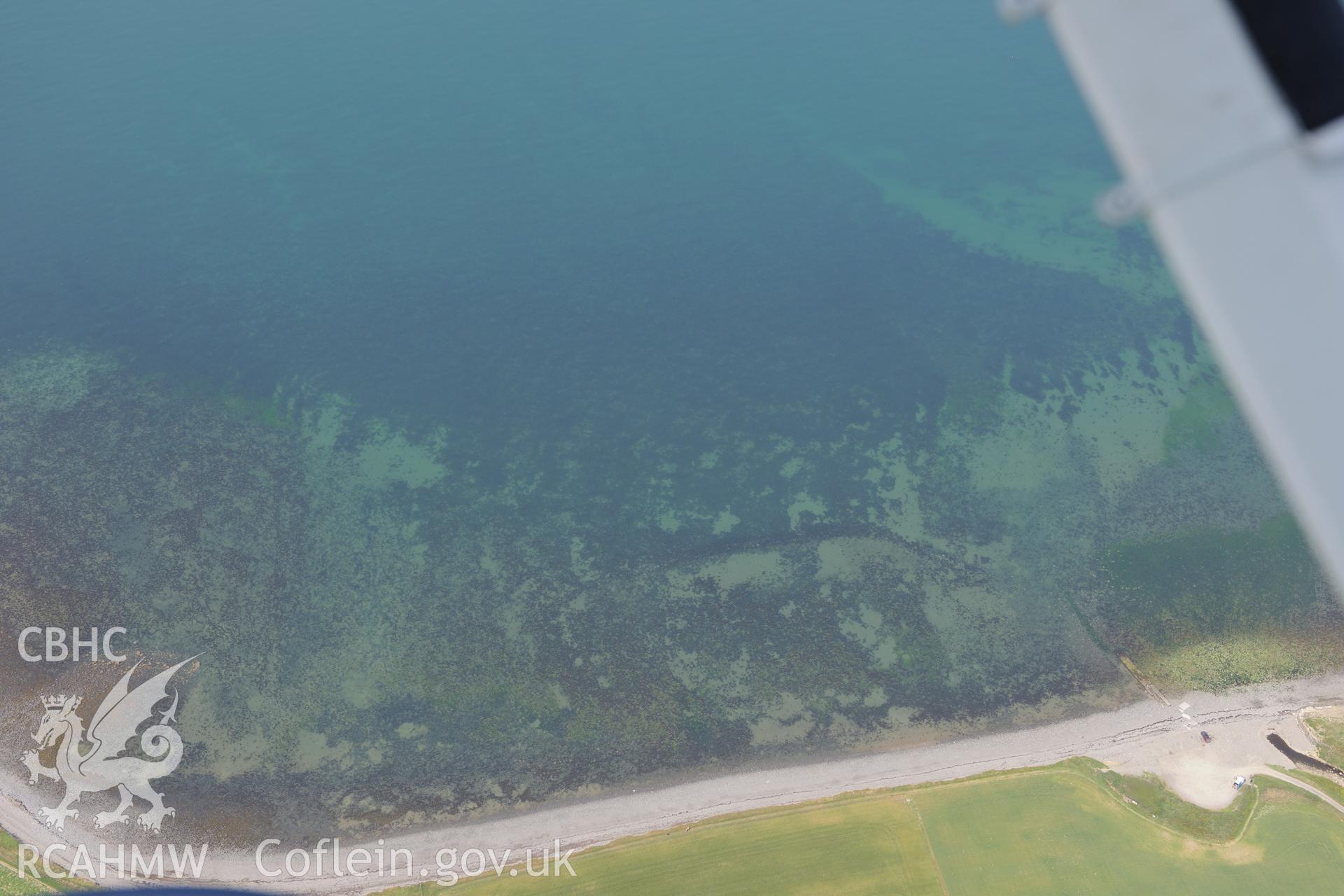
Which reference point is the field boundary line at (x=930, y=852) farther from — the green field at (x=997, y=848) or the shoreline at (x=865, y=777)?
the shoreline at (x=865, y=777)

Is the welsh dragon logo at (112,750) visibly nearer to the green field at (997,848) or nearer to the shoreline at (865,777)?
the shoreline at (865,777)

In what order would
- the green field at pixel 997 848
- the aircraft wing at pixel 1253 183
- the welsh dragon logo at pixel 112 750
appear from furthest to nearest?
the welsh dragon logo at pixel 112 750
the green field at pixel 997 848
the aircraft wing at pixel 1253 183

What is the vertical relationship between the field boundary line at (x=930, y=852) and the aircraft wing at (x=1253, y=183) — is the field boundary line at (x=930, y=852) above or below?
below

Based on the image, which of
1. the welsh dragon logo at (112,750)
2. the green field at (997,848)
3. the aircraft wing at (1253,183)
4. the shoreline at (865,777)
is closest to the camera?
the aircraft wing at (1253,183)

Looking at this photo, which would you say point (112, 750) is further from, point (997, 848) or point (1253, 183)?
point (1253, 183)

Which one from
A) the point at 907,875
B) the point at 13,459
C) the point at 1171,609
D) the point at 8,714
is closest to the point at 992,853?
the point at 907,875

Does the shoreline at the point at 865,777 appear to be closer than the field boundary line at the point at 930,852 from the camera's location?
No

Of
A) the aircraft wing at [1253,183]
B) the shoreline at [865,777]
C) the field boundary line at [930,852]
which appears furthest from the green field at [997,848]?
the aircraft wing at [1253,183]

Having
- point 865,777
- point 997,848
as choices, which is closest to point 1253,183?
point 865,777
